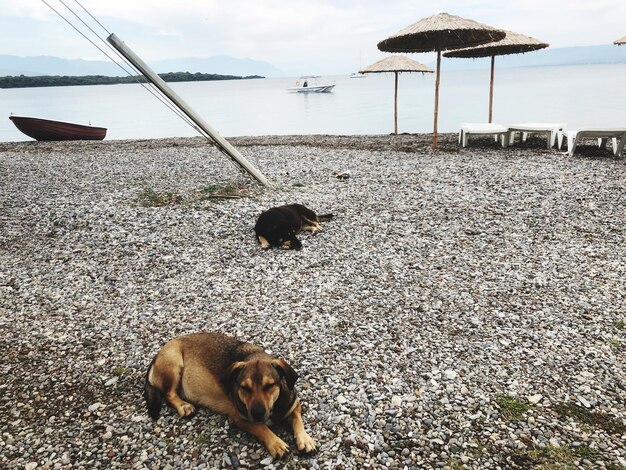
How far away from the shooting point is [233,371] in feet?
10.0

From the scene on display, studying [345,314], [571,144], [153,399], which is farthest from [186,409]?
[571,144]

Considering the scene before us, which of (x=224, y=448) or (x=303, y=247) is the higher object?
(x=303, y=247)

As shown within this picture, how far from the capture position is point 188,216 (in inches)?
318

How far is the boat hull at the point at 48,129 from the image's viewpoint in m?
18.4

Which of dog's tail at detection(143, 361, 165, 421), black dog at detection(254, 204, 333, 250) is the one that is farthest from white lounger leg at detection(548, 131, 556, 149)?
dog's tail at detection(143, 361, 165, 421)

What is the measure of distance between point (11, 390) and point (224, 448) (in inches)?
83.6

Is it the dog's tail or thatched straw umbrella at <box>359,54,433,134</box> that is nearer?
the dog's tail

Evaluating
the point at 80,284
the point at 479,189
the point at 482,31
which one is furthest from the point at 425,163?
the point at 80,284

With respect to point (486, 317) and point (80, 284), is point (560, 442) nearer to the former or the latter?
point (486, 317)

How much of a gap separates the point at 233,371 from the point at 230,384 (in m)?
0.11

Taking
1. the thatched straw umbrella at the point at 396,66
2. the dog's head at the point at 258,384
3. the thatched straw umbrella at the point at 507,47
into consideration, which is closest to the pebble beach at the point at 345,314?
the dog's head at the point at 258,384

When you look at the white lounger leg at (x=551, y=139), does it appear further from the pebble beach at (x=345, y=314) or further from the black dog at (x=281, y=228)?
the black dog at (x=281, y=228)

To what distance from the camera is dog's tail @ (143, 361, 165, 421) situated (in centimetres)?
333

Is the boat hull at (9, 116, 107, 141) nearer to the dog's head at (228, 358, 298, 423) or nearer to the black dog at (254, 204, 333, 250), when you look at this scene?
the black dog at (254, 204, 333, 250)
